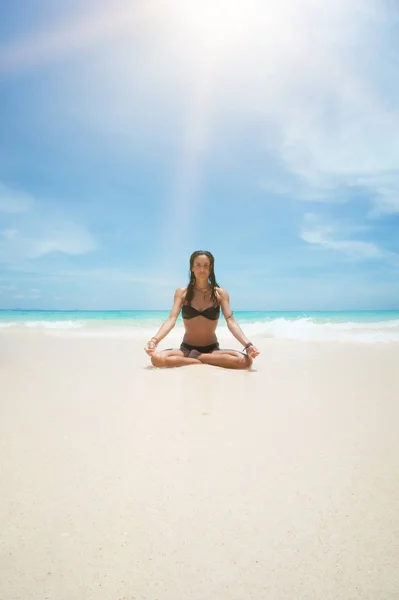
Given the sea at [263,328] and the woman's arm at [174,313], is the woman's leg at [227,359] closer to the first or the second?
the woman's arm at [174,313]

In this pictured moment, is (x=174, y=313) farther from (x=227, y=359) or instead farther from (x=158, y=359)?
(x=227, y=359)

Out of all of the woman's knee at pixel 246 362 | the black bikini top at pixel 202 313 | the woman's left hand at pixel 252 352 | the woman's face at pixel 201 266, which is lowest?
the woman's knee at pixel 246 362

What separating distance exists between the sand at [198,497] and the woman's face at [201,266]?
2263 millimetres

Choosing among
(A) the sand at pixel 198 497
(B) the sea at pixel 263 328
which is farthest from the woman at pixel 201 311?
(B) the sea at pixel 263 328

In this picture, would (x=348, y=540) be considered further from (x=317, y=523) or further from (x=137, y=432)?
(x=137, y=432)

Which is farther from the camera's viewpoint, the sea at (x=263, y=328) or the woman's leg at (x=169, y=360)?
the sea at (x=263, y=328)

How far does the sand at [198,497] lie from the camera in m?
1.27

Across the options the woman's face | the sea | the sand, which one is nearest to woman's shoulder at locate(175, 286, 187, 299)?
the woman's face

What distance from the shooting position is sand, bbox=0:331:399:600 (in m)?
1.27

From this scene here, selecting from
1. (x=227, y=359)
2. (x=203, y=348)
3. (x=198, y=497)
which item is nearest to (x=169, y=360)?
(x=203, y=348)

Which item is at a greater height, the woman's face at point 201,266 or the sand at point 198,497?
the woman's face at point 201,266

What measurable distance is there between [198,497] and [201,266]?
13.1ft

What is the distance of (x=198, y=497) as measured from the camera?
1.74 m

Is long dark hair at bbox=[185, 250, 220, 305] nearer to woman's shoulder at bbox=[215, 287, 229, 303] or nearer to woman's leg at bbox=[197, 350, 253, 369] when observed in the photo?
woman's shoulder at bbox=[215, 287, 229, 303]
